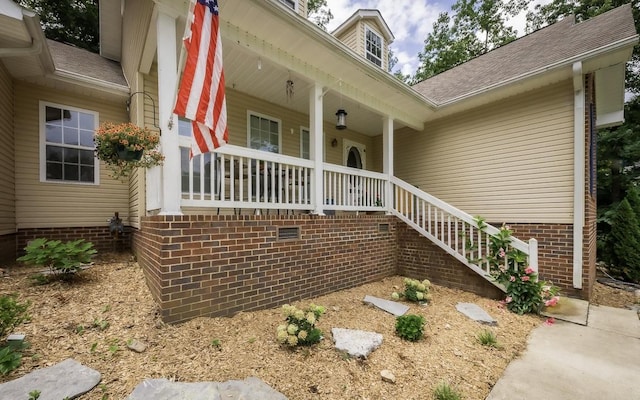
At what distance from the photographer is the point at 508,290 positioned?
13.9 feet

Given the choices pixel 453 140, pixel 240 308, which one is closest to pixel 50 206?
pixel 240 308

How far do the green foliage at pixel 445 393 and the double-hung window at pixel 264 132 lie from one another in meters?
5.29

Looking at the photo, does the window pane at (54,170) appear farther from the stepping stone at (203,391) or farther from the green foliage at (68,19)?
the green foliage at (68,19)

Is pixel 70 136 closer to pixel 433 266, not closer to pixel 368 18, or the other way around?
pixel 433 266

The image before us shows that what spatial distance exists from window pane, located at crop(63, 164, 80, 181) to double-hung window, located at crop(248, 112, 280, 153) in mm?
3346

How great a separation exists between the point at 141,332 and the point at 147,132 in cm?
215

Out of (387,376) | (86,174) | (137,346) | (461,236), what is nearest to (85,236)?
(86,174)

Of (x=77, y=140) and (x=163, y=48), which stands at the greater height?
(x=163, y=48)

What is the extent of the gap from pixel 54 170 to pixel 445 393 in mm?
6954

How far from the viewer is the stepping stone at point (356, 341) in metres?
2.71

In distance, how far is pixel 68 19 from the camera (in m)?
11.1

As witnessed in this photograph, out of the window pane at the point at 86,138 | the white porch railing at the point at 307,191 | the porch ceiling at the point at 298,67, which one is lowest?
the white porch railing at the point at 307,191

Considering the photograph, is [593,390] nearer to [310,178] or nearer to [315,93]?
[310,178]

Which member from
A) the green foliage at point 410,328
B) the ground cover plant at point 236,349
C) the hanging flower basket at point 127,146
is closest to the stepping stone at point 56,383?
the ground cover plant at point 236,349
